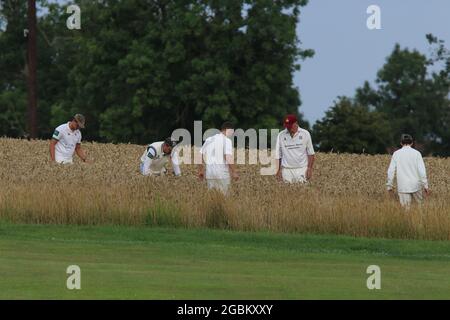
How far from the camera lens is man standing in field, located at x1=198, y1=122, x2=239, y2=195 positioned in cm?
2402

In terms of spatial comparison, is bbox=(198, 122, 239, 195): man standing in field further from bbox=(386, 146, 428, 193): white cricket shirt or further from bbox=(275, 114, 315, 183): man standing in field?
bbox=(386, 146, 428, 193): white cricket shirt

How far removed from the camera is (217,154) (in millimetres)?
24062

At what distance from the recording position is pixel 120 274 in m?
15.6

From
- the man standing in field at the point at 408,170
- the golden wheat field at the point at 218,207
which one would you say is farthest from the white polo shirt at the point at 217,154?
the man standing in field at the point at 408,170

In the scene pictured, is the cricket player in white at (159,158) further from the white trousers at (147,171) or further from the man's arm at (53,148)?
the man's arm at (53,148)

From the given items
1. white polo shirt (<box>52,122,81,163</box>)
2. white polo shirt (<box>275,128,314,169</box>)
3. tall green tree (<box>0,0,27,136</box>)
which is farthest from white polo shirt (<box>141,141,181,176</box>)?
tall green tree (<box>0,0,27,136</box>)

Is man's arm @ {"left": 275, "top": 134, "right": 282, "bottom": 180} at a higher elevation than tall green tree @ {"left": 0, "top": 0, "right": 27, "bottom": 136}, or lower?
lower

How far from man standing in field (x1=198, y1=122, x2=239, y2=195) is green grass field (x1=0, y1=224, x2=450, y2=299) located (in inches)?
74.2

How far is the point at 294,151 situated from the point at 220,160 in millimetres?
1312

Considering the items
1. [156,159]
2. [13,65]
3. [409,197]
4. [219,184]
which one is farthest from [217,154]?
[13,65]

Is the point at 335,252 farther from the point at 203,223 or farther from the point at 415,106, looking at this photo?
the point at 415,106

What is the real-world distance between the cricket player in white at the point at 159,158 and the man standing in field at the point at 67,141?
175cm

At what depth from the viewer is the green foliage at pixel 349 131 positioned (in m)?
75.9

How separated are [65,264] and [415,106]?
9997cm
